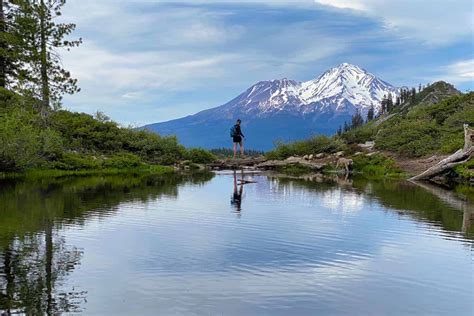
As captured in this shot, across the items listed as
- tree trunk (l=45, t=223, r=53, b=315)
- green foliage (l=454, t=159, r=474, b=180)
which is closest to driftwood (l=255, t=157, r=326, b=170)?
green foliage (l=454, t=159, r=474, b=180)

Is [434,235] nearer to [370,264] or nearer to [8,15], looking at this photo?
[370,264]

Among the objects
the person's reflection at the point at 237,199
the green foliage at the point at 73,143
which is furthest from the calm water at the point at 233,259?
the green foliage at the point at 73,143

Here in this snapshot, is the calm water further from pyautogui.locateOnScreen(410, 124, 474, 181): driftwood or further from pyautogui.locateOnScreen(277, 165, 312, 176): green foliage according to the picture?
pyautogui.locateOnScreen(277, 165, 312, 176): green foliage

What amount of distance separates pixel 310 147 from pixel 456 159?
22870 millimetres

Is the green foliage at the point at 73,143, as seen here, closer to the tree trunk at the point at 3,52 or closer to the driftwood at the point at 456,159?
the tree trunk at the point at 3,52

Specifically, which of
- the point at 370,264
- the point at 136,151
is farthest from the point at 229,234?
the point at 136,151

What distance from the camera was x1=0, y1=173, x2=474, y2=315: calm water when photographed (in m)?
8.26

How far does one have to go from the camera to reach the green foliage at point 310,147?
58.2 m

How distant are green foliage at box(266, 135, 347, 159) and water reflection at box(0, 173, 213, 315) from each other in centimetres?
3805

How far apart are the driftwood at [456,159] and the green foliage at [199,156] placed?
32.1m

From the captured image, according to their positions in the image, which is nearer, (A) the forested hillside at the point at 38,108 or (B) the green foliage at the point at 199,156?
(A) the forested hillside at the point at 38,108

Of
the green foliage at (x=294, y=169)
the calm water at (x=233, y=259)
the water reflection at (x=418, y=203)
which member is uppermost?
the green foliage at (x=294, y=169)

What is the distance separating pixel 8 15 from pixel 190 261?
4300 centimetres

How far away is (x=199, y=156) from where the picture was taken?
218ft
